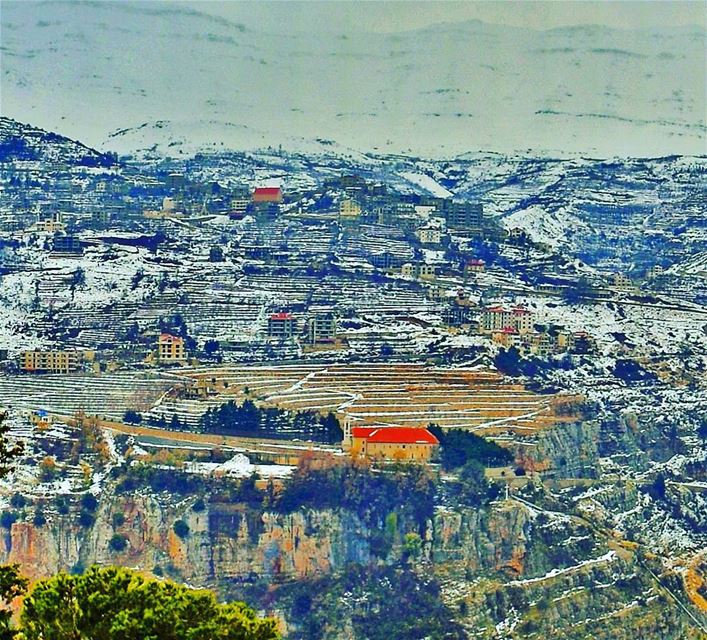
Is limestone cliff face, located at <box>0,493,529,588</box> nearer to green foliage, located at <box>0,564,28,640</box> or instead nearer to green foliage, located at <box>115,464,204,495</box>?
green foliage, located at <box>115,464,204,495</box>

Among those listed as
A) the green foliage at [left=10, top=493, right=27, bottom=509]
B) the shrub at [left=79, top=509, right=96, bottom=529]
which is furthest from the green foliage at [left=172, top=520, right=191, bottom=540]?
the green foliage at [left=10, top=493, right=27, bottom=509]

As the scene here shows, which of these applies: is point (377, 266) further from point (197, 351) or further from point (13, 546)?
point (13, 546)

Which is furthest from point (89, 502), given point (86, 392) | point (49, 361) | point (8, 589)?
point (8, 589)

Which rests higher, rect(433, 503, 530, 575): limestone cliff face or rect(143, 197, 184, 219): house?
rect(143, 197, 184, 219): house

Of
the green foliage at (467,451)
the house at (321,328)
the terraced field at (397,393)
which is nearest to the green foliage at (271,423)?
the terraced field at (397,393)

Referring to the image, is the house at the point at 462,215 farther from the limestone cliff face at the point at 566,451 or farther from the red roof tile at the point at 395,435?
the red roof tile at the point at 395,435

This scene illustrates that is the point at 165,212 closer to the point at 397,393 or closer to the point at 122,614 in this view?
the point at 397,393

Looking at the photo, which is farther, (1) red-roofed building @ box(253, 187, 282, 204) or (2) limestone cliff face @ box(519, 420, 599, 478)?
(1) red-roofed building @ box(253, 187, 282, 204)
